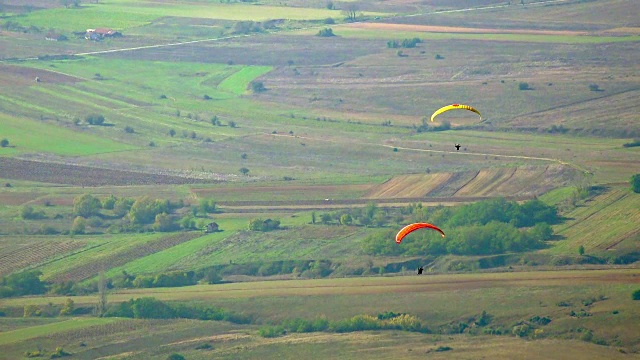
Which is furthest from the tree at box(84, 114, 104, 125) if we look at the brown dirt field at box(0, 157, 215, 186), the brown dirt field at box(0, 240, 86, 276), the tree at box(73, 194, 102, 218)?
the brown dirt field at box(0, 240, 86, 276)

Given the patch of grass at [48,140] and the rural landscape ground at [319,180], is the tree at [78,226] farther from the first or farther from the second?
the patch of grass at [48,140]

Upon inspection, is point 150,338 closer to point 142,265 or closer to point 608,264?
point 142,265

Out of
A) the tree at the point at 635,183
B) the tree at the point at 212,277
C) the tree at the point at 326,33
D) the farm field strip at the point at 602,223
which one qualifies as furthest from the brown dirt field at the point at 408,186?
the tree at the point at 326,33

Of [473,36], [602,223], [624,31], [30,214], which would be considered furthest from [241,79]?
[602,223]

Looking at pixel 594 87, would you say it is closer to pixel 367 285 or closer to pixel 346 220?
pixel 346 220

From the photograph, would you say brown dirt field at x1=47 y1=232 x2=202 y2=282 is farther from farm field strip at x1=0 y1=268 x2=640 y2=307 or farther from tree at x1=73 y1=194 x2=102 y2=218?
tree at x1=73 y1=194 x2=102 y2=218

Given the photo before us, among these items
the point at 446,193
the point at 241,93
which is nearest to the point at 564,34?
the point at 241,93
